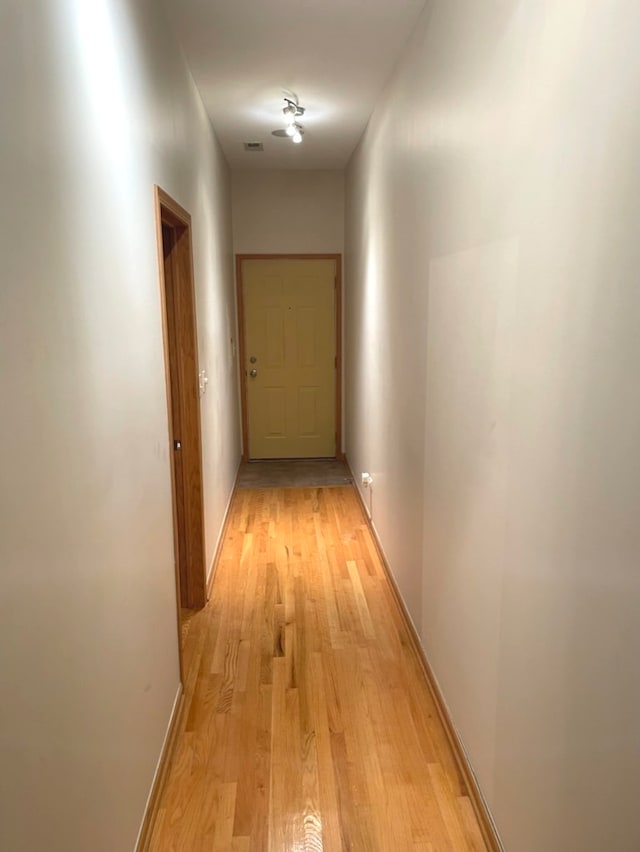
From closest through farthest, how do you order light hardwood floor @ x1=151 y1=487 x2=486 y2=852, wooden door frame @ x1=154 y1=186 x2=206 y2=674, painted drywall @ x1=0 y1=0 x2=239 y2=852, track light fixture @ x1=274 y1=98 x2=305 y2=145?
1. painted drywall @ x1=0 y1=0 x2=239 y2=852
2. light hardwood floor @ x1=151 y1=487 x2=486 y2=852
3. wooden door frame @ x1=154 y1=186 x2=206 y2=674
4. track light fixture @ x1=274 y1=98 x2=305 y2=145

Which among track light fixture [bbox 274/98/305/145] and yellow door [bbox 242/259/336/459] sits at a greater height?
track light fixture [bbox 274/98/305/145]

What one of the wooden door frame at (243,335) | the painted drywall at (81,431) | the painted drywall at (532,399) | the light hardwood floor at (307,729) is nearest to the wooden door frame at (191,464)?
the light hardwood floor at (307,729)

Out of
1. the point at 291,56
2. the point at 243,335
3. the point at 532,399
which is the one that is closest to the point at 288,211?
the point at 243,335

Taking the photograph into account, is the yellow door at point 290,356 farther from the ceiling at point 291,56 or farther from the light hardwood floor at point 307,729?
the light hardwood floor at point 307,729

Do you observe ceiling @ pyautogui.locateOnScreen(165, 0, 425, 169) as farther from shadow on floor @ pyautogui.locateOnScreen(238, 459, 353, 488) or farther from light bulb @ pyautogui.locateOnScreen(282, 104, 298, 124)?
shadow on floor @ pyautogui.locateOnScreen(238, 459, 353, 488)

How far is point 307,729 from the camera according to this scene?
2287 mm

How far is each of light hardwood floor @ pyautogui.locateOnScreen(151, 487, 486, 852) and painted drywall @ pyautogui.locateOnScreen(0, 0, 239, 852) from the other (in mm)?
227

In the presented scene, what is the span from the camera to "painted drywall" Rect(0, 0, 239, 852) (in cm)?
99

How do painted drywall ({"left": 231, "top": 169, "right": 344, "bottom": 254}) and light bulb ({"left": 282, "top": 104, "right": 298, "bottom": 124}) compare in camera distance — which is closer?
light bulb ({"left": 282, "top": 104, "right": 298, "bottom": 124})

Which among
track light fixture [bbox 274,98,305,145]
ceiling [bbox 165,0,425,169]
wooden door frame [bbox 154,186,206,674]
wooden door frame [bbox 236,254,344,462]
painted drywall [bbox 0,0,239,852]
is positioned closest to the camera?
painted drywall [bbox 0,0,239,852]

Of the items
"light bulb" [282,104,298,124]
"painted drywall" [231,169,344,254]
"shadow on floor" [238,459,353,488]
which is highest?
"light bulb" [282,104,298,124]

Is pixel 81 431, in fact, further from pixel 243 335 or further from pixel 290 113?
pixel 243 335

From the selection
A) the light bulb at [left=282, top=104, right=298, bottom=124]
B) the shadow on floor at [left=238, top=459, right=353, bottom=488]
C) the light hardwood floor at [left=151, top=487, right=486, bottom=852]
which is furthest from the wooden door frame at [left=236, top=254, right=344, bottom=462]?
the light hardwood floor at [left=151, top=487, right=486, bottom=852]

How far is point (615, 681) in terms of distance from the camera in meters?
1.07
